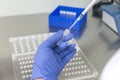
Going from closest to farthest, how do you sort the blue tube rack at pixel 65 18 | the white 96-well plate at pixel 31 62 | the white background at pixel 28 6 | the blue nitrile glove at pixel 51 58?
the blue nitrile glove at pixel 51 58, the white 96-well plate at pixel 31 62, the blue tube rack at pixel 65 18, the white background at pixel 28 6

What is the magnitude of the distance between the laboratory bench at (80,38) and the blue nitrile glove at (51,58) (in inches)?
6.4

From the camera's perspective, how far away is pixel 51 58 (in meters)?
0.85

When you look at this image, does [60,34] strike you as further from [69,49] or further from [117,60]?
[117,60]

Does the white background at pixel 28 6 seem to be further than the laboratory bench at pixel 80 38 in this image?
Yes

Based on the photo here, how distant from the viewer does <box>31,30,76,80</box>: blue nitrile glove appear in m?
0.80

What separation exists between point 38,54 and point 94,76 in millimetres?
262

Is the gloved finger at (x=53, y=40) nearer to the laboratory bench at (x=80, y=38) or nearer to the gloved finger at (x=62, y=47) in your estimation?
the gloved finger at (x=62, y=47)

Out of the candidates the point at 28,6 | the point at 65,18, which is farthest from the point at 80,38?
the point at 28,6

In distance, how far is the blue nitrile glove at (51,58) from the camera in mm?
804

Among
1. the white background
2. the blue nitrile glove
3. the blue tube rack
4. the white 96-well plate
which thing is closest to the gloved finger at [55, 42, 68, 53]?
the blue nitrile glove

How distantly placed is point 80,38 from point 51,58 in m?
0.46

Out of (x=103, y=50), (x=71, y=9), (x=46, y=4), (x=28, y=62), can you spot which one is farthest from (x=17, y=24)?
(x=103, y=50)

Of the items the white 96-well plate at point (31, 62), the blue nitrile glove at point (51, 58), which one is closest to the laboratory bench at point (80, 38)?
the white 96-well plate at point (31, 62)

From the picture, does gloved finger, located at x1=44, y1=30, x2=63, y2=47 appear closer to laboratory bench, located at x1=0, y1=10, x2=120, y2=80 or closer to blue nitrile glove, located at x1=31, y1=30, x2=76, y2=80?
blue nitrile glove, located at x1=31, y1=30, x2=76, y2=80
